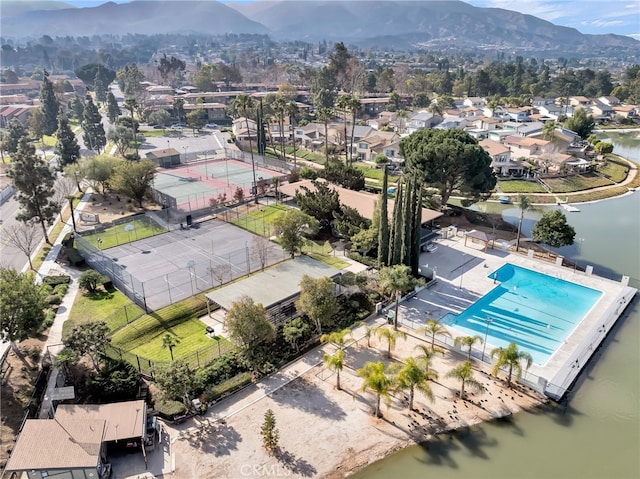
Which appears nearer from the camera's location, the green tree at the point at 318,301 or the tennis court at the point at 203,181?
the green tree at the point at 318,301

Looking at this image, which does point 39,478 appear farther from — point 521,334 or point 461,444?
point 521,334

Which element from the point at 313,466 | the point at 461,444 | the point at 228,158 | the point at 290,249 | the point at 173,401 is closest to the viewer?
the point at 313,466

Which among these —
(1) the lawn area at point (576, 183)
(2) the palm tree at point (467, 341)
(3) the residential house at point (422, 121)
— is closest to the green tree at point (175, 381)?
(2) the palm tree at point (467, 341)

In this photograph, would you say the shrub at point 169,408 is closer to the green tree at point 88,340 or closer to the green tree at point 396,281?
the green tree at point 88,340

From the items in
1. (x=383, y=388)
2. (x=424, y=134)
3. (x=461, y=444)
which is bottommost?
(x=461, y=444)

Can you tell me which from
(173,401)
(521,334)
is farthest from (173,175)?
(521,334)

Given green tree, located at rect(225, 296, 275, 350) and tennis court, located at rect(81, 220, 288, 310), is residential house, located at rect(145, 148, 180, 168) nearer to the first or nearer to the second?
tennis court, located at rect(81, 220, 288, 310)

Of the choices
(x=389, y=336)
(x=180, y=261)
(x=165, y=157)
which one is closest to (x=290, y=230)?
(x=180, y=261)
